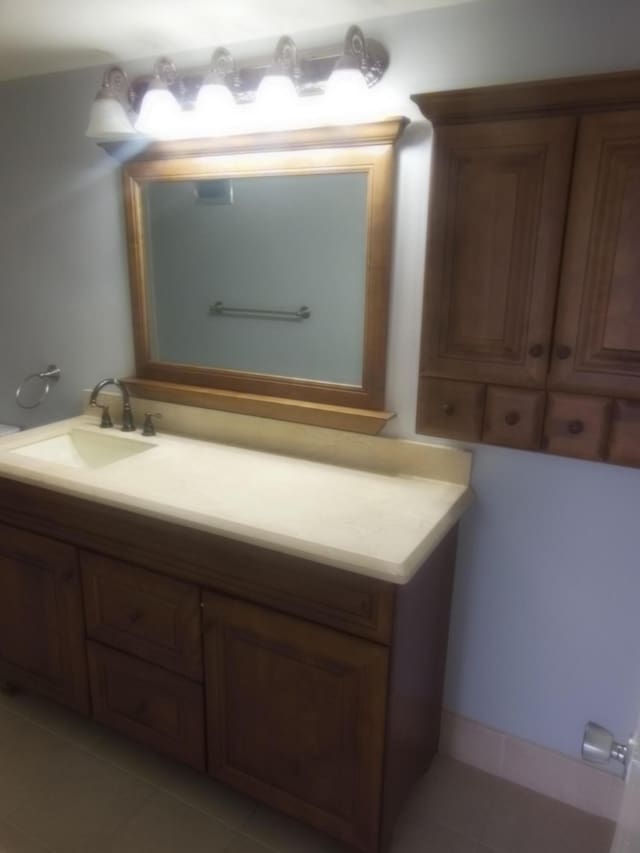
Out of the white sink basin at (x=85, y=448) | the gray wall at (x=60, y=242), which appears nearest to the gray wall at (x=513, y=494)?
the gray wall at (x=60, y=242)

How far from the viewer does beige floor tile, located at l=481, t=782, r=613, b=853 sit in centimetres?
151

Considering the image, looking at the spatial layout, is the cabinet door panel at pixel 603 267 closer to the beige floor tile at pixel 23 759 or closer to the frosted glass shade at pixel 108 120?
the frosted glass shade at pixel 108 120

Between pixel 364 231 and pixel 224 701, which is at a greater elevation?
pixel 364 231

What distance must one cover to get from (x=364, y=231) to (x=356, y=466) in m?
0.63

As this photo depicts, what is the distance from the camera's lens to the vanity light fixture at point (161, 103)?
5.34ft

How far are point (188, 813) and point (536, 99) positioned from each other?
1876 millimetres

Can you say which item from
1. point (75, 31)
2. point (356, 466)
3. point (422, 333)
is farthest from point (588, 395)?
point (75, 31)

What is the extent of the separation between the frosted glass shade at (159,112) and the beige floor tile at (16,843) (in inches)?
74.5

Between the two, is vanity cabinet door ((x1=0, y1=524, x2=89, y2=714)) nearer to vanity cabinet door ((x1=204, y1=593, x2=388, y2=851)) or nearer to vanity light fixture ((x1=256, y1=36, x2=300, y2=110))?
vanity cabinet door ((x1=204, y1=593, x2=388, y2=851))

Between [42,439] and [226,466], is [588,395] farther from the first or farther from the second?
[42,439]

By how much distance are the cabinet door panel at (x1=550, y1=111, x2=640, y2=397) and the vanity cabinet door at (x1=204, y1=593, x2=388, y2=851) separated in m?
0.73

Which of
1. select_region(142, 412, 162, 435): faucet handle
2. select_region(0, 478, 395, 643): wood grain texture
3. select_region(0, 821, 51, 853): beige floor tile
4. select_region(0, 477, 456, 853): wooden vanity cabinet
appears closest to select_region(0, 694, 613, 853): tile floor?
select_region(0, 821, 51, 853): beige floor tile

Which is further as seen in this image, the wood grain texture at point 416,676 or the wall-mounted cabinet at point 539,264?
the wood grain texture at point 416,676

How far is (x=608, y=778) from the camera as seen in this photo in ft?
5.16
